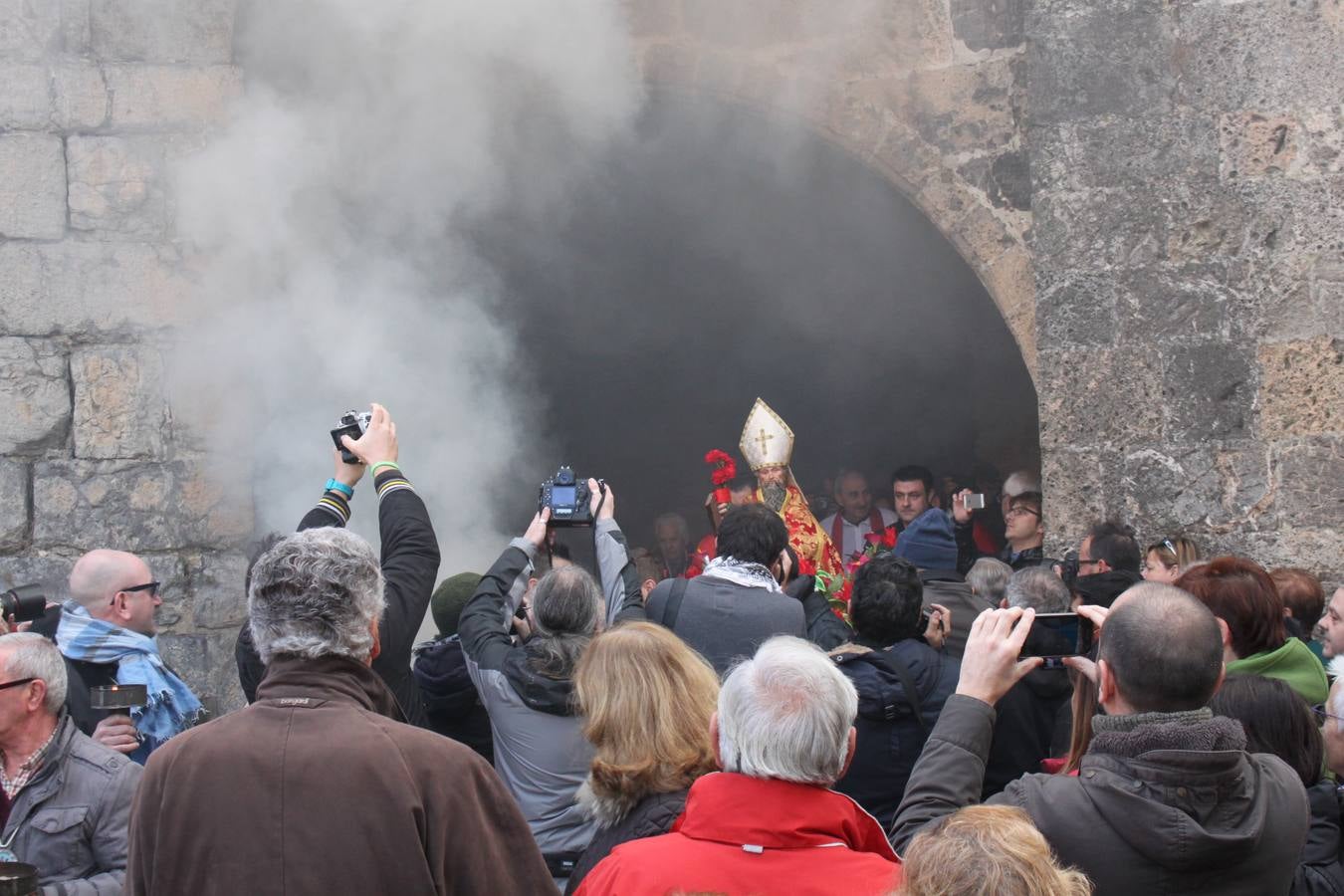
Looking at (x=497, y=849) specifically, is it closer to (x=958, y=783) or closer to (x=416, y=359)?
(x=958, y=783)

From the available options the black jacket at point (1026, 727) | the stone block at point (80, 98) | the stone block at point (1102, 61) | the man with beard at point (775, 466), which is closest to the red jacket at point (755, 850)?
the black jacket at point (1026, 727)

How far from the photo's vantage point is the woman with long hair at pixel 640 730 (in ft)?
6.54

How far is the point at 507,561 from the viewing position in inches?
117

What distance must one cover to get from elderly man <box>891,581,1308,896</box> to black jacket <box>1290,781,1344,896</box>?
31cm

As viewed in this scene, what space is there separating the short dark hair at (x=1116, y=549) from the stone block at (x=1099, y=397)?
0.53 metres

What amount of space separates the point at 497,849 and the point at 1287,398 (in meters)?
3.20

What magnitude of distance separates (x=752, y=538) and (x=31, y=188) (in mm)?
2899

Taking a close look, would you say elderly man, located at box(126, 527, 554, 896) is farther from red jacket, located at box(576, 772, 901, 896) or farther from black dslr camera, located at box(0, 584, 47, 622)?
black dslr camera, located at box(0, 584, 47, 622)

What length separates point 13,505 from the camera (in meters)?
4.31

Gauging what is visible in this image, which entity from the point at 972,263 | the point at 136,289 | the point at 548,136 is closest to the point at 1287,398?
the point at 972,263

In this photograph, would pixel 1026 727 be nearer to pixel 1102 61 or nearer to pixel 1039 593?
pixel 1039 593

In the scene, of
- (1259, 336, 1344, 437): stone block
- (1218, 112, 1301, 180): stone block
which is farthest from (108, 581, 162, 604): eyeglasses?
(1218, 112, 1301, 180): stone block

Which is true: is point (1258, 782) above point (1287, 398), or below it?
below

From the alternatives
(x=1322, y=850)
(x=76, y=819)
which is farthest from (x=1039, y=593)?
(x=76, y=819)
